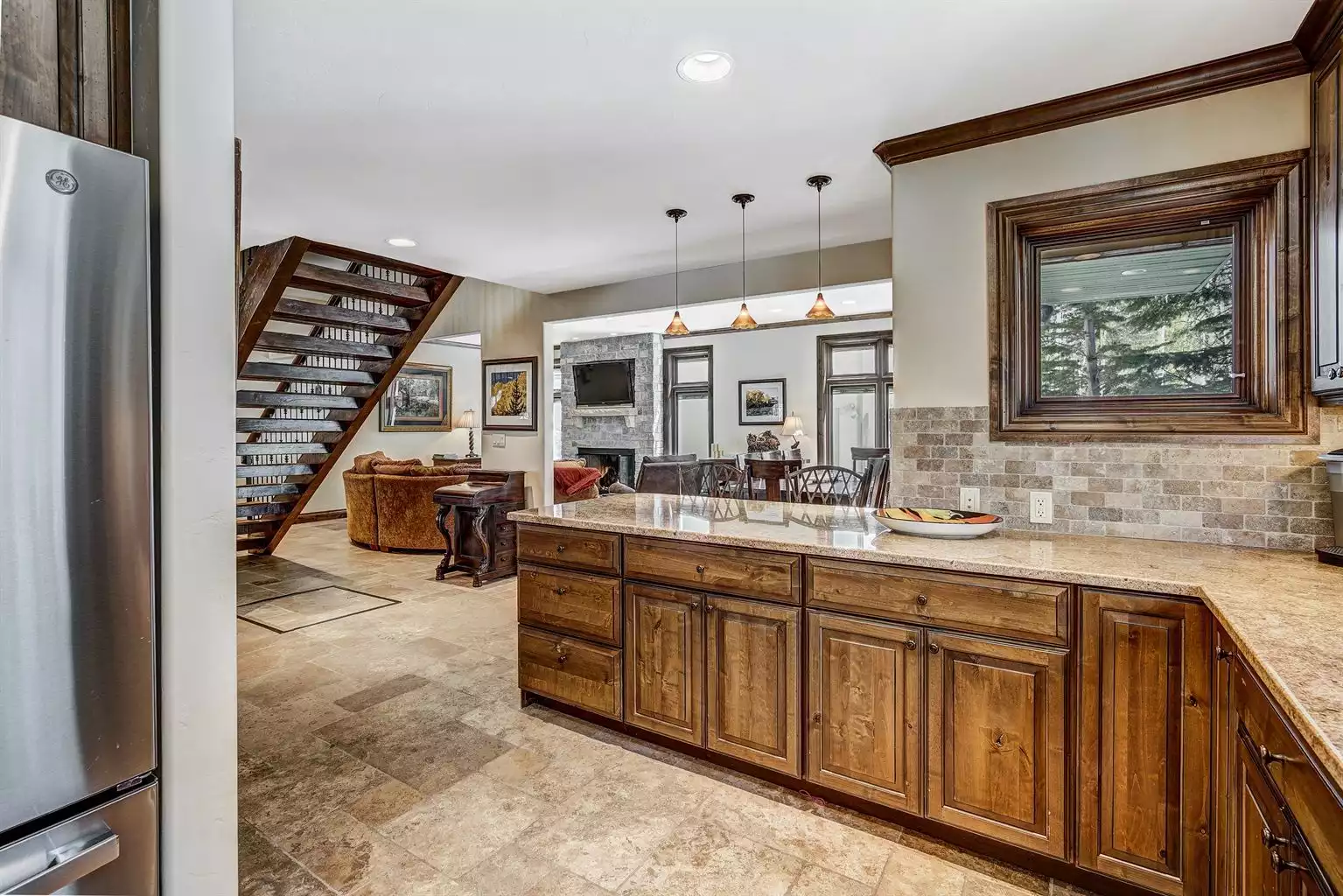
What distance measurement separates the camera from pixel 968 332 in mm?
2537

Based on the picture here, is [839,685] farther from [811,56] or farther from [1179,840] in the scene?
[811,56]

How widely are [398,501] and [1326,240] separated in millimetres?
6569

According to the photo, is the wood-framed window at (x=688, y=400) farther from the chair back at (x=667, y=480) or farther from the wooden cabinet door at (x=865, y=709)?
the wooden cabinet door at (x=865, y=709)

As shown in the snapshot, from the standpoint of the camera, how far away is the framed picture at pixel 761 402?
927cm

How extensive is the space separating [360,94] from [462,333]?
4693 millimetres

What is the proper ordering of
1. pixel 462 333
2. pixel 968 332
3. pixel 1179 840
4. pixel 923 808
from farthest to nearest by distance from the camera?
pixel 462 333
pixel 968 332
pixel 923 808
pixel 1179 840

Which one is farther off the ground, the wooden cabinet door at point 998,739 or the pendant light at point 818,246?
the pendant light at point 818,246

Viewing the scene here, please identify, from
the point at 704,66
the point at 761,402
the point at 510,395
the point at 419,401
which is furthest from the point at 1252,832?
the point at 419,401

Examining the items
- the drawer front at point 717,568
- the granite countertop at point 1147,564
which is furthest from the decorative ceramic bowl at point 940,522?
the drawer front at point 717,568

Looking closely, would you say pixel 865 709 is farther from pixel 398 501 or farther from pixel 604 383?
pixel 604 383

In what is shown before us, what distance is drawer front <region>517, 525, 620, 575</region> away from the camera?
2.54 meters

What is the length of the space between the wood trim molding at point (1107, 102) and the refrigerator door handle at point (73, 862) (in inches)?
122

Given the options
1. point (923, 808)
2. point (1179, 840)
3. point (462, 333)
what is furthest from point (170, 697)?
point (462, 333)

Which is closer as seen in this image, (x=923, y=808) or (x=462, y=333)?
(x=923, y=808)
